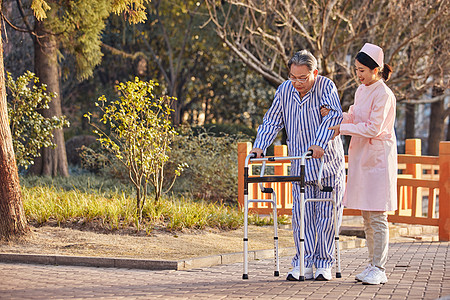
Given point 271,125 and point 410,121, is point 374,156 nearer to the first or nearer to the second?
point 271,125

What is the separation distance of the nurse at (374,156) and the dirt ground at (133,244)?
233 cm

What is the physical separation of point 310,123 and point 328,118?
222mm

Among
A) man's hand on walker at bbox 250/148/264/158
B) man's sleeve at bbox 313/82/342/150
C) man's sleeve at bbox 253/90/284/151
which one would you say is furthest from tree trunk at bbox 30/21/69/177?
man's sleeve at bbox 313/82/342/150

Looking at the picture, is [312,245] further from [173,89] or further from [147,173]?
[173,89]

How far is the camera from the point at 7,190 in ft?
28.1

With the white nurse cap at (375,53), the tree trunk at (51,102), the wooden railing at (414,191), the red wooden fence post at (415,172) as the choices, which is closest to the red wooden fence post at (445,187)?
the wooden railing at (414,191)

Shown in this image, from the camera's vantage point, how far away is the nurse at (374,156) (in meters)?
6.36

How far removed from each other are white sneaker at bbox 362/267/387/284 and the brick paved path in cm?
7

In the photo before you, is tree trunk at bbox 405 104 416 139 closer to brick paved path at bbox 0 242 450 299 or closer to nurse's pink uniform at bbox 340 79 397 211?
brick paved path at bbox 0 242 450 299

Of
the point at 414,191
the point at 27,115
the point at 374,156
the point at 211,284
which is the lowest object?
the point at 211,284

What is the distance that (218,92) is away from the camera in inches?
1107

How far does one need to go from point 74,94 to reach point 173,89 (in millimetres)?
4993

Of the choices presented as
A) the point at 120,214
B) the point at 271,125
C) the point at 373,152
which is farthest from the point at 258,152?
the point at 120,214

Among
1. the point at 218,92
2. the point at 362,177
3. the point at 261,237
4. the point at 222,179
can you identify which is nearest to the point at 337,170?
the point at 362,177
